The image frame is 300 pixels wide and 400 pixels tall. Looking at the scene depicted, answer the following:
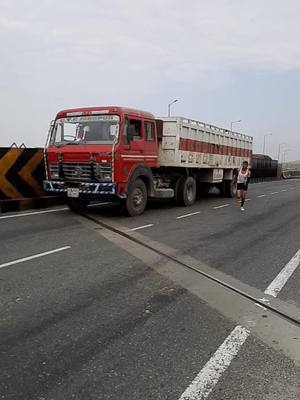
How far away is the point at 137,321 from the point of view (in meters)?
5.21

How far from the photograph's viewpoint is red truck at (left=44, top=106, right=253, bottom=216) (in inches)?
504

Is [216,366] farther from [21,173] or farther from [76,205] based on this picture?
[21,173]

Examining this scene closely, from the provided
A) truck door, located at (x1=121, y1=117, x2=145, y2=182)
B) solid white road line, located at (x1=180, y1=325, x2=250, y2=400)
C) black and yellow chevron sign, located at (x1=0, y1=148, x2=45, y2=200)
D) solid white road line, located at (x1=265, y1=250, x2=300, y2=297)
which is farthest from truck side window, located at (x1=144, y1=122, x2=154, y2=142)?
solid white road line, located at (x1=180, y1=325, x2=250, y2=400)

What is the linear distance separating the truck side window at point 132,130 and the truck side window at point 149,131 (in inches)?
16.6

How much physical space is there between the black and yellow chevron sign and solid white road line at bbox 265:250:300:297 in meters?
8.90

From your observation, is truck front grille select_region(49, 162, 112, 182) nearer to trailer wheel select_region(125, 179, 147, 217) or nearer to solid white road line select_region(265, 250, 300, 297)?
trailer wheel select_region(125, 179, 147, 217)

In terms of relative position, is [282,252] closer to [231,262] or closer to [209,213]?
[231,262]

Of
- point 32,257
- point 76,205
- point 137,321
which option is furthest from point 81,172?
point 137,321

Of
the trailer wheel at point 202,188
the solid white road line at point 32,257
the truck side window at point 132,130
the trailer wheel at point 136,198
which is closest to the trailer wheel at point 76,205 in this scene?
the trailer wheel at point 136,198

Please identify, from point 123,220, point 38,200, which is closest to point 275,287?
point 123,220

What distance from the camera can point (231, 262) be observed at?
8.20 meters

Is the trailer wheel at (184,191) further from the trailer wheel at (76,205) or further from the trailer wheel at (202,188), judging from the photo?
the trailer wheel at (76,205)

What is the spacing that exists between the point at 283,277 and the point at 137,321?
2.97 metres

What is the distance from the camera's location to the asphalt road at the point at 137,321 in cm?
384
